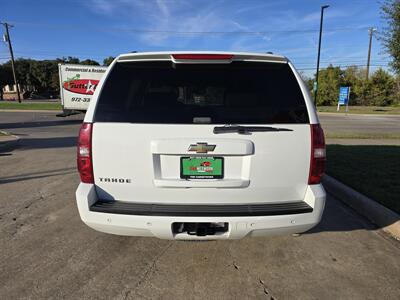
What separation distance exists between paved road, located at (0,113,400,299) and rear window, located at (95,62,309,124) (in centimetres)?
145

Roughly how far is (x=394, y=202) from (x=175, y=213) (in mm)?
3399

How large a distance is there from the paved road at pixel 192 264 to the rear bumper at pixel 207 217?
19.7 inches

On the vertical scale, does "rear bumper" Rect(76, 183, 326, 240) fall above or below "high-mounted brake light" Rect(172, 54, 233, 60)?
below

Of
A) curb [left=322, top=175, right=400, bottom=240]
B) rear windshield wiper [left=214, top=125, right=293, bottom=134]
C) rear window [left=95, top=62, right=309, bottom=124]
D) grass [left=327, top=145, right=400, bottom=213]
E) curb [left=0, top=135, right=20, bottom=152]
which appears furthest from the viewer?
curb [left=0, top=135, right=20, bottom=152]

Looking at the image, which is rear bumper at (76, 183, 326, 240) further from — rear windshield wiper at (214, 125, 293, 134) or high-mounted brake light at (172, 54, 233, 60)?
high-mounted brake light at (172, 54, 233, 60)

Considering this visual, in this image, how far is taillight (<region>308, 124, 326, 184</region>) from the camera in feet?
7.87

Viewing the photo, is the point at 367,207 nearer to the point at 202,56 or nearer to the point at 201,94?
the point at 201,94

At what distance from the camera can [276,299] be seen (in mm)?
2332

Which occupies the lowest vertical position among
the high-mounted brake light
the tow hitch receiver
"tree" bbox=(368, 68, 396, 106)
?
the tow hitch receiver

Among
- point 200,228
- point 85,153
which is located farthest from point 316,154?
point 85,153

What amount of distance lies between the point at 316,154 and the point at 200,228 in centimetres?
118

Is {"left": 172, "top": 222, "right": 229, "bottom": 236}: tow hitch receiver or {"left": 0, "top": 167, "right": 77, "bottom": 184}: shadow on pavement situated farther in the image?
{"left": 0, "top": 167, "right": 77, "bottom": 184}: shadow on pavement

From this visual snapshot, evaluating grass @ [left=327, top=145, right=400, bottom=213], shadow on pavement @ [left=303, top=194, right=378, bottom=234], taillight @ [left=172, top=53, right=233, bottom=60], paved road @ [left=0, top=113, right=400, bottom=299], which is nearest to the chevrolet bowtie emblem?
taillight @ [left=172, top=53, right=233, bottom=60]

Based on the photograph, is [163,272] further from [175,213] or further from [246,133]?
[246,133]
